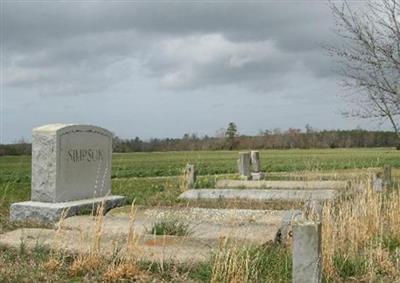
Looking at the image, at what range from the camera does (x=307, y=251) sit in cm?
475

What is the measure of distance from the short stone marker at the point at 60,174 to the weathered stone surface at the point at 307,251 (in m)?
4.92

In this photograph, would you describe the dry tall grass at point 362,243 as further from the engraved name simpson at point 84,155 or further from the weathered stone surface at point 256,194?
the engraved name simpson at point 84,155

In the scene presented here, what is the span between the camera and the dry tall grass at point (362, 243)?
577 centimetres

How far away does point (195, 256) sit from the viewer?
19.4 ft

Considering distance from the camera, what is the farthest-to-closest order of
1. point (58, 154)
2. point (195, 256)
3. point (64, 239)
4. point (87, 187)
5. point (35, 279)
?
point (87, 187) → point (58, 154) → point (64, 239) → point (195, 256) → point (35, 279)

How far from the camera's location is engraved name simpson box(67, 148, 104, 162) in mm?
9859

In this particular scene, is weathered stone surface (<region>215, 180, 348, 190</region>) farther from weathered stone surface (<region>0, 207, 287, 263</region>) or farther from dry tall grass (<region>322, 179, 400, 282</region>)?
dry tall grass (<region>322, 179, 400, 282</region>)

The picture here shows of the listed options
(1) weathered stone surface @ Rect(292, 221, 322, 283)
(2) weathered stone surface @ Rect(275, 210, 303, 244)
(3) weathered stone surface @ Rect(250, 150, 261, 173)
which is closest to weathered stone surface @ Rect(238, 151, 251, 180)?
(3) weathered stone surface @ Rect(250, 150, 261, 173)

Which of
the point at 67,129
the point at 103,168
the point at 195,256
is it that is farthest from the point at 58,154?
the point at 195,256

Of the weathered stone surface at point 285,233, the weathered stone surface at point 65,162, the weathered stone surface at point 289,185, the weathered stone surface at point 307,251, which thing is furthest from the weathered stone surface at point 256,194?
the weathered stone surface at point 307,251

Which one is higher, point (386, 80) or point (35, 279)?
point (386, 80)

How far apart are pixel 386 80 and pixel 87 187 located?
6.27 m

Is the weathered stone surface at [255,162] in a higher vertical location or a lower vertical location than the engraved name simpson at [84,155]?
lower

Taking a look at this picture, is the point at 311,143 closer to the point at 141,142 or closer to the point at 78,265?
the point at 141,142
